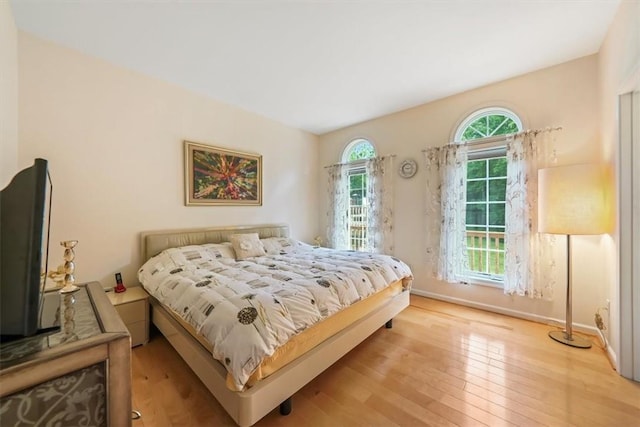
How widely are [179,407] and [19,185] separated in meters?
1.54

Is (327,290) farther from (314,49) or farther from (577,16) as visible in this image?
(577,16)

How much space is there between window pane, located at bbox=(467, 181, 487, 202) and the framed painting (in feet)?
9.73

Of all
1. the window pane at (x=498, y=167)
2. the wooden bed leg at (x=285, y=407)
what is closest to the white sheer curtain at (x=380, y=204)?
the window pane at (x=498, y=167)

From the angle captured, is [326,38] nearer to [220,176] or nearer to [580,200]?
[220,176]

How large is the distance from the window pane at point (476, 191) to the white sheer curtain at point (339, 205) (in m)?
1.88

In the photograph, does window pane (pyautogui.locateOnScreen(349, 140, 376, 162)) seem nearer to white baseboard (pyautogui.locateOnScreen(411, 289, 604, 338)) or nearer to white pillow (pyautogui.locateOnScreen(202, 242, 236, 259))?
white baseboard (pyautogui.locateOnScreen(411, 289, 604, 338))

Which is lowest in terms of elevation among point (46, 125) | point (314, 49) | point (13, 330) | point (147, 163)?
point (13, 330)

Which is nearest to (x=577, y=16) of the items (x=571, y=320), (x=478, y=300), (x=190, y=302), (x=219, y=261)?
(x=571, y=320)

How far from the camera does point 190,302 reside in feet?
5.69

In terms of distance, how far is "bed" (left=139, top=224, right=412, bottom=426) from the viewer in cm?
133

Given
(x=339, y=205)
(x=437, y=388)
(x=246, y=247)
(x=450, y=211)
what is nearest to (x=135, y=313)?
(x=246, y=247)

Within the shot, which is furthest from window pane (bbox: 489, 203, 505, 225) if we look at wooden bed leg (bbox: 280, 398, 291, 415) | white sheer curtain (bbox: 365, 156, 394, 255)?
wooden bed leg (bbox: 280, 398, 291, 415)

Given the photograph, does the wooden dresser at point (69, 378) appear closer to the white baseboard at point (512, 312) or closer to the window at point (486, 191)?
the white baseboard at point (512, 312)

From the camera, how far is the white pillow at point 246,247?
9.65ft
